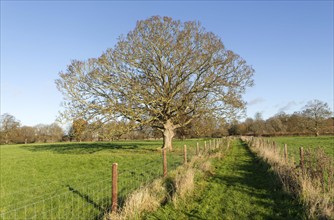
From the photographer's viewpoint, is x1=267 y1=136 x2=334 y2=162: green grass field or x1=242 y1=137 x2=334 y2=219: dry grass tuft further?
x1=267 y1=136 x2=334 y2=162: green grass field

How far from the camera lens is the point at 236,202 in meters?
8.16

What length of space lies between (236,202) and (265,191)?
1717mm

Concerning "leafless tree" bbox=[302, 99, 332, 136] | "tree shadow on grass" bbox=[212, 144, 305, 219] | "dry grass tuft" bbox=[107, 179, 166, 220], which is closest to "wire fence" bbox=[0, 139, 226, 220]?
"dry grass tuft" bbox=[107, 179, 166, 220]

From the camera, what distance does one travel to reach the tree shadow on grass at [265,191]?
6992 millimetres

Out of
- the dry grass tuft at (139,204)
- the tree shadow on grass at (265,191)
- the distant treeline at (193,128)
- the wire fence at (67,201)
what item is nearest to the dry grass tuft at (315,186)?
the tree shadow on grass at (265,191)

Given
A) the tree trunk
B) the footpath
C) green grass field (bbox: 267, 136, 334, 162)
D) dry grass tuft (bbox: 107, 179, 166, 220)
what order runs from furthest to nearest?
the tree trunk < green grass field (bbox: 267, 136, 334, 162) < the footpath < dry grass tuft (bbox: 107, 179, 166, 220)

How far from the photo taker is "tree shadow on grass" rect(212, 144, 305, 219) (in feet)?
22.9

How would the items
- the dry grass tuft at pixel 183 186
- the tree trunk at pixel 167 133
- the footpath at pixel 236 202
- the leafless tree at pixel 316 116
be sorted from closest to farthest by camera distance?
the footpath at pixel 236 202
the dry grass tuft at pixel 183 186
the tree trunk at pixel 167 133
the leafless tree at pixel 316 116

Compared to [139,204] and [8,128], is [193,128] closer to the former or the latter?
[139,204]

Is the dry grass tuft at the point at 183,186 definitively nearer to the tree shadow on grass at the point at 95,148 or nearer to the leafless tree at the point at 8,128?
the tree shadow on grass at the point at 95,148

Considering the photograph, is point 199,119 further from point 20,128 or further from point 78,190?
point 20,128

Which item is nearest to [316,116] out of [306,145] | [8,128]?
[306,145]

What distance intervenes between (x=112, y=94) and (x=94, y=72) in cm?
258

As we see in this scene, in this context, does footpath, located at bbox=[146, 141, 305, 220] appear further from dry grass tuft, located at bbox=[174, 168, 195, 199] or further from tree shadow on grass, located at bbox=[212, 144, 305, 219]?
dry grass tuft, located at bbox=[174, 168, 195, 199]
